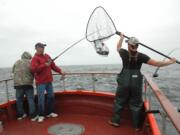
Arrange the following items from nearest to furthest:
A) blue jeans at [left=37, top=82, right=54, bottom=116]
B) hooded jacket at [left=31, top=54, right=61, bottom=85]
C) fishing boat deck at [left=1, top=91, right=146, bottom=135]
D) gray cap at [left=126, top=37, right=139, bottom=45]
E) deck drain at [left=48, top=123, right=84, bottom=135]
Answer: gray cap at [left=126, top=37, right=139, bottom=45] < deck drain at [left=48, top=123, right=84, bottom=135] < fishing boat deck at [left=1, top=91, right=146, bottom=135] < hooded jacket at [left=31, top=54, right=61, bottom=85] < blue jeans at [left=37, top=82, right=54, bottom=116]

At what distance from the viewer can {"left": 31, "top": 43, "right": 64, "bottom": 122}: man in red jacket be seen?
495cm

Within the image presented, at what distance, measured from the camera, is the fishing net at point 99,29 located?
14.9ft

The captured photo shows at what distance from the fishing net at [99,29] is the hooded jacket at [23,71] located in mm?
1478

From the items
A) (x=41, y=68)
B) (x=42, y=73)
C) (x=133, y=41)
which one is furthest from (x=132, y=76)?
(x=42, y=73)

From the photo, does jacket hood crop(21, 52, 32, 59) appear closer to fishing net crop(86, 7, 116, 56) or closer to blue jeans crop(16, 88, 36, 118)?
blue jeans crop(16, 88, 36, 118)

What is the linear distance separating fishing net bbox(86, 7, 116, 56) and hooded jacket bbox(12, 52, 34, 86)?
4.85 feet

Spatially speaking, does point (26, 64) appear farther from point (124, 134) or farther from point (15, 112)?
point (124, 134)

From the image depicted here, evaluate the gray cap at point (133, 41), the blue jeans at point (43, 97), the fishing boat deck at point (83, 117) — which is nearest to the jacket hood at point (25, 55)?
the blue jeans at point (43, 97)

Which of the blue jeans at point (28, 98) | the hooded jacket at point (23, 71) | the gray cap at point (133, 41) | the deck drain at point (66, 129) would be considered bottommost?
the deck drain at point (66, 129)

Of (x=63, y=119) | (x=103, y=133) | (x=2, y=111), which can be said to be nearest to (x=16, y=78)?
(x=2, y=111)

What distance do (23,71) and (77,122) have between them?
156 cm

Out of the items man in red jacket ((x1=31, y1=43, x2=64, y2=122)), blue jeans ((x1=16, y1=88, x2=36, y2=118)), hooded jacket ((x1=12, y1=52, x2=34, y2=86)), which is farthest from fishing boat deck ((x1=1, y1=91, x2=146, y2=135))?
hooded jacket ((x1=12, y1=52, x2=34, y2=86))

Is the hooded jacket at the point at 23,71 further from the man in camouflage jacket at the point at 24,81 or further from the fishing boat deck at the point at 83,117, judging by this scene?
the fishing boat deck at the point at 83,117

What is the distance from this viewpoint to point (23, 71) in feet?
17.0
